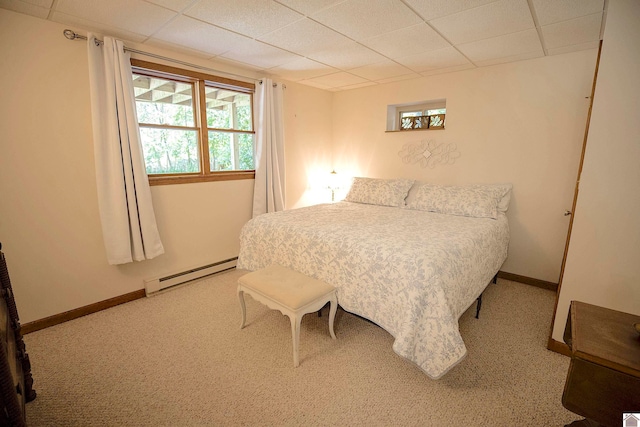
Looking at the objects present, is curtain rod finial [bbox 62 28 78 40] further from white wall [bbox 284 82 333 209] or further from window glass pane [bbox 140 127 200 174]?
white wall [bbox 284 82 333 209]

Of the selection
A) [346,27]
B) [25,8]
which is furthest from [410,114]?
[25,8]

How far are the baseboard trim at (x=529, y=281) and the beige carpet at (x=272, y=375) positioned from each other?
0.64 metres

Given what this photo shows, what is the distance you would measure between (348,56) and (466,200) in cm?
178

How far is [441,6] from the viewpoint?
1.81 metres

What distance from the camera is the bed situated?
163cm

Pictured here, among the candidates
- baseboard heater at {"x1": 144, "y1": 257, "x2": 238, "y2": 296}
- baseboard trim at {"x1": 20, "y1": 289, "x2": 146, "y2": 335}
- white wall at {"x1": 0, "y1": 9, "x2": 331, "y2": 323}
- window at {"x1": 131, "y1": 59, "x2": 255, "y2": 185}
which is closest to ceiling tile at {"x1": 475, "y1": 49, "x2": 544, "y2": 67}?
window at {"x1": 131, "y1": 59, "x2": 255, "y2": 185}

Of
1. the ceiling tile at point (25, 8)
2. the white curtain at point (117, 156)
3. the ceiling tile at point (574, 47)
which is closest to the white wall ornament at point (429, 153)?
the ceiling tile at point (574, 47)

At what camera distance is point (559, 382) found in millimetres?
1697

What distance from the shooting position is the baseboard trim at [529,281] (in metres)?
2.89

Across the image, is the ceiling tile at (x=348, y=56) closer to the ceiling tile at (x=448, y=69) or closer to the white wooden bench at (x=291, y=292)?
the ceiling tile at (x=448, y=69)

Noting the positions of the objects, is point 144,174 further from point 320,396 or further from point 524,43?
point 524,43

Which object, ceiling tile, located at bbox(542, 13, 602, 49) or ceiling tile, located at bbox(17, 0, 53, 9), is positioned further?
ceiling tile, located at bbox(542, 13, 602, 49)

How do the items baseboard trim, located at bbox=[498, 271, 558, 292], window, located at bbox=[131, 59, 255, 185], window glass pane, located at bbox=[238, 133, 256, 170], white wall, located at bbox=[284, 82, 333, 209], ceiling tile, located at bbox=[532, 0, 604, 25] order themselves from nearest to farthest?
1. ceiling tile, located at bbox=[532, 0, 604, 25]
2. window, located at bbox=[131, 59, 255, 185]
3. baseboard trim, located at bbox=[498, 271, 558, 292]
4. window glass pane, located at bbox=[238, 133, 256, 170]
5. white wall, located at bbox=[284, 82, 333, 209]

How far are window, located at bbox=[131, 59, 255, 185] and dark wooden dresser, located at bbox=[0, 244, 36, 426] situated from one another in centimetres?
152
